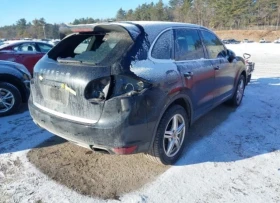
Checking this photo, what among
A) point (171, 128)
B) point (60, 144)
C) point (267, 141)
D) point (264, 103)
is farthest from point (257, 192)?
point (264, 103)

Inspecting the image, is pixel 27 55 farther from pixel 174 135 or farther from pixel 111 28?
pixel 174 135

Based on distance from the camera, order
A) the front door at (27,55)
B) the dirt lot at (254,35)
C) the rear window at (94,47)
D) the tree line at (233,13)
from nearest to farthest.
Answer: the rear window at (94,47) < the front door at (27,55) < the dirt lot at (254,35) < the tree line at (233,13)

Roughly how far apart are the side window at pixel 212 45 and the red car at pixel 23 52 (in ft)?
21.9

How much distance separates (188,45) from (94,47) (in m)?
1.35

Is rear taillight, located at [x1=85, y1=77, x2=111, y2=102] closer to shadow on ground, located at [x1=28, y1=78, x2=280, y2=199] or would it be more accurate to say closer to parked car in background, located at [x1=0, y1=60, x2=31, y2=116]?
shadow on ground, located at [x1=28, y1=78, x2=280, y2=199]

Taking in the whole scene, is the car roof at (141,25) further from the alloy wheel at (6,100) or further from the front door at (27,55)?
the front door at (27,55)

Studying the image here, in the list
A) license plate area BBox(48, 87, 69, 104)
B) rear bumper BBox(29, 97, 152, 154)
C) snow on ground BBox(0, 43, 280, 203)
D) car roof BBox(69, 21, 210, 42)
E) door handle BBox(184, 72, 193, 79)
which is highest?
car roof BBox(69, 21, 210, 42)

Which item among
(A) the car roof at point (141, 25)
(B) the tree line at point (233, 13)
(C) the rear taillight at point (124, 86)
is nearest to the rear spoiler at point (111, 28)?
(A) the car roof at point (141, 25)

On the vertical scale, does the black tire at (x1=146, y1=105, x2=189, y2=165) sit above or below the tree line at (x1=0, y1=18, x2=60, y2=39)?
below

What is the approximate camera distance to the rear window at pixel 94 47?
8.56 ft

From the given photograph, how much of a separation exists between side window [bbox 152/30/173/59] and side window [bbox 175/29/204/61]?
14 cm

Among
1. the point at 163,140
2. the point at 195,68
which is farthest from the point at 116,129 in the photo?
the point at 195,68

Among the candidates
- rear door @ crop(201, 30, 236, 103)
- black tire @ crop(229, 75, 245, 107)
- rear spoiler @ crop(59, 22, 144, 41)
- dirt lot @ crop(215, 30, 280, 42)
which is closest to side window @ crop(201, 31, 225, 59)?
rear door @ crop(201, 30, 236, 103)

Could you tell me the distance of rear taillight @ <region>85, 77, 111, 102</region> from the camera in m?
2.46
